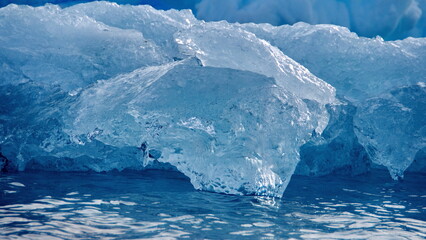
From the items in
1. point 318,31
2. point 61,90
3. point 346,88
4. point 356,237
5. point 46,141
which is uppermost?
point 318,31

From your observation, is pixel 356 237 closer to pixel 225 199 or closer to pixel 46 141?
pixel 225 199

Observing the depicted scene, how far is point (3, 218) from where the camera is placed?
275 cm

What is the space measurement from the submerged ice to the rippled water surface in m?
0.47

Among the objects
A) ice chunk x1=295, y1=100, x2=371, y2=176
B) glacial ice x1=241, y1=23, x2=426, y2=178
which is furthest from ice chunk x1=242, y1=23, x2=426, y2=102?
ice chunk x1=295, y1=100, x2=371, y2=176

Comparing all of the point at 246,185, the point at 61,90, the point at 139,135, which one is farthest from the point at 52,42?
the point at 246,185

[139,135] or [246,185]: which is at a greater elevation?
[139,135]

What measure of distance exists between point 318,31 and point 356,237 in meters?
5.81

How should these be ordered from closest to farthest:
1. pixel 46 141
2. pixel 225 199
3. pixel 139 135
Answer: pixel 225 199
pixel 139 135
pixel 46 141

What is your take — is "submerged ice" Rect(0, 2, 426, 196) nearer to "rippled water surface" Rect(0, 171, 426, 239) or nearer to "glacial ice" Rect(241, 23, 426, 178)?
"glacial ice" Rect(241, 23, 426, 178)

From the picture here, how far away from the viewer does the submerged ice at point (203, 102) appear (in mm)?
4449

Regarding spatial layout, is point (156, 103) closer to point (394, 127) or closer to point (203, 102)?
point (203, 102)

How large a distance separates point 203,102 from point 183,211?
5.51ft

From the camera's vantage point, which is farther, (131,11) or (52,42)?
(131,11)

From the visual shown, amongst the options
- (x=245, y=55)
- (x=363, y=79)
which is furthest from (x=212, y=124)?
(x=363, y=79)
